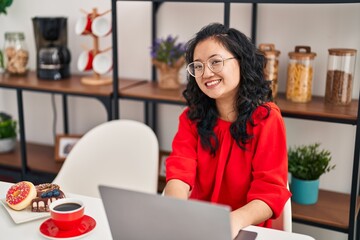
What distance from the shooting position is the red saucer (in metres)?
1.10

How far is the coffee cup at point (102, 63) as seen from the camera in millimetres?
2359

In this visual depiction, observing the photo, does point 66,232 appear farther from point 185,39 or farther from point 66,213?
point 185,39

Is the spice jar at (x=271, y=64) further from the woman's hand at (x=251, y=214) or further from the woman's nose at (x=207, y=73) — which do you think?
the woman's hand at (x=251, y=214)

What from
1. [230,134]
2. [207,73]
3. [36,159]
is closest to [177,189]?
[230,134]

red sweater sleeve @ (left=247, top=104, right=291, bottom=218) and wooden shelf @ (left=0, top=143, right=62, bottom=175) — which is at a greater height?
red sweater sleeve @ (left=247, top=104, right=291, bottom=218)

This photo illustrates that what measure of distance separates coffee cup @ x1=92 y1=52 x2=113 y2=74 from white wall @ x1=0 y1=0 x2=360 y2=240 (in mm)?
178

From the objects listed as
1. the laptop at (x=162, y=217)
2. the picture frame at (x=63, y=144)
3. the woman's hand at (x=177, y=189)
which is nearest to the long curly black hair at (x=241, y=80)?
the woman's hand at (x=177, y=189)

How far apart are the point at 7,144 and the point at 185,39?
3.91 feet

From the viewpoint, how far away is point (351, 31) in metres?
A: 2.02

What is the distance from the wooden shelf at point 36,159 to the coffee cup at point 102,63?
0.57m

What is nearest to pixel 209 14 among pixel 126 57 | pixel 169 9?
pixel 169 9

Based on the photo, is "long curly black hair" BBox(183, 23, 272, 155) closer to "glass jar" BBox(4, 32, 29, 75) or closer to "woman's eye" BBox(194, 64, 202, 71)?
"woman's eye" BBox(194, 64, 202, 71)

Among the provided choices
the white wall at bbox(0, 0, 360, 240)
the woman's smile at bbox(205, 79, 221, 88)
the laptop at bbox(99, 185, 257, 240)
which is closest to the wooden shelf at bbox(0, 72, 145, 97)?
the white wall at bbox(0, 0, 360, 240)

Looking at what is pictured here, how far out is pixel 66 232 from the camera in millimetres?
1120
